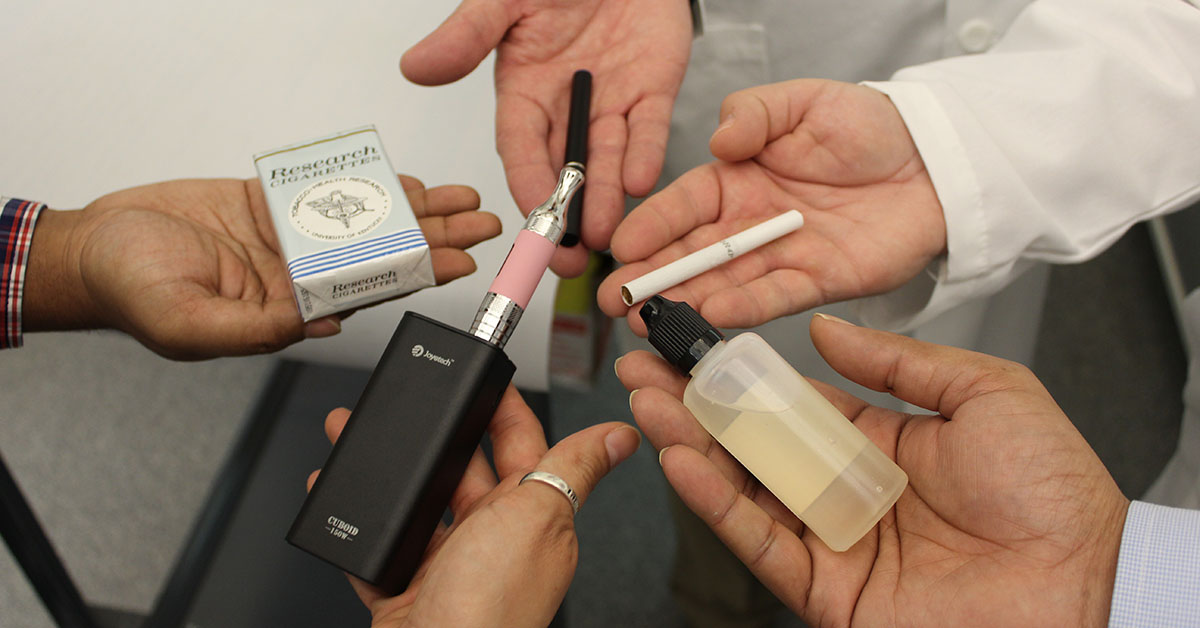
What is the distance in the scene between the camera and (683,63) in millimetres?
845

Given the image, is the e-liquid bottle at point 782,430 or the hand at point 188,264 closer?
the e-liquid bottle at point 782,430

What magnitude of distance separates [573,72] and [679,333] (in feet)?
A: 1.39

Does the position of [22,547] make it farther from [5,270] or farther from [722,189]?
[722,189]

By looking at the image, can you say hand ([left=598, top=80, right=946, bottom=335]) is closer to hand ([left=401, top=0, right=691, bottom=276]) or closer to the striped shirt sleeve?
hand ([left=401, top=0, right=691, bottom=276])

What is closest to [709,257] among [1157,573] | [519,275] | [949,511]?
[519,275]

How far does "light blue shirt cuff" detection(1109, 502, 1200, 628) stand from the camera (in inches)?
19.4

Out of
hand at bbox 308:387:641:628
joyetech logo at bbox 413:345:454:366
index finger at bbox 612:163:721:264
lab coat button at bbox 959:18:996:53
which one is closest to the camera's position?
hand at bbox 308:387:641:628

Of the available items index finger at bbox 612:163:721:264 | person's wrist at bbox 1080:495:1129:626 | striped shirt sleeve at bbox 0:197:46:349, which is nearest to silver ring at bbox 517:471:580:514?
index finger at bbox 612:163:721:264

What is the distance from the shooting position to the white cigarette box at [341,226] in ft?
2.17

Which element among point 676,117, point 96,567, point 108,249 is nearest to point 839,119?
point 676,117

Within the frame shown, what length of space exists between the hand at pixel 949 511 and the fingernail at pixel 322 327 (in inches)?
12.3

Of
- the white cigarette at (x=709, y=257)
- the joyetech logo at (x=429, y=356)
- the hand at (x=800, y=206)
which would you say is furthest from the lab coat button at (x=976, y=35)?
the joyetech logo at (x=429, y=356)

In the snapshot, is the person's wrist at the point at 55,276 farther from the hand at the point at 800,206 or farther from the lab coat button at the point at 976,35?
the lab coat button at the point at 976,35

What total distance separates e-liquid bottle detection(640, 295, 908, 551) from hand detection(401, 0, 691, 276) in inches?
7.7
